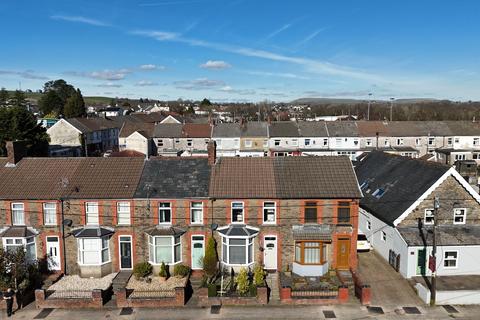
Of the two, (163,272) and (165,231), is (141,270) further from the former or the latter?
(165,231)

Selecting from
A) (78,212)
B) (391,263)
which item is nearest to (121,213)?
(78,212)

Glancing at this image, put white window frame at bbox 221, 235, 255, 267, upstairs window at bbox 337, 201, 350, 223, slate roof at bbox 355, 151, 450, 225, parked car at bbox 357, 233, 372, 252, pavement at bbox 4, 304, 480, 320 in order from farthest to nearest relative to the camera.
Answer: parked car at bbox 357, 233, 372, 252 → slate roof at bbox 355, 151, 450, 225 → upstairs window at bbox 337, 201, 350, 223 → white window frame at bbox 221, 235, 255, 267 → pavement at bbox 4, 304, 480, 320

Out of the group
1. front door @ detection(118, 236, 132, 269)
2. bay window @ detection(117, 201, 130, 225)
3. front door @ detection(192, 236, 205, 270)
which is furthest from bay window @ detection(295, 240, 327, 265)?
bay window @ detection(117, 201, 130, 225)

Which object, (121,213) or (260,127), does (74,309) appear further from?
(260,127)

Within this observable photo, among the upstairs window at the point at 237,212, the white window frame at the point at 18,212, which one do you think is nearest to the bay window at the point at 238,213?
the upstairs window at the point at 237,212

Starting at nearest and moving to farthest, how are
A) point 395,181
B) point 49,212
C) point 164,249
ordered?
1. point 164,249
2. point 49,212
3. point 395,181

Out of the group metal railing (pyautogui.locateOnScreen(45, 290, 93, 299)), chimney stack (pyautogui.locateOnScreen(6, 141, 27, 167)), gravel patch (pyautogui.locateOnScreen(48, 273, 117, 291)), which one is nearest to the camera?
metal railing (pyautogui.locateOnScreen(45, 290, 93, 299))

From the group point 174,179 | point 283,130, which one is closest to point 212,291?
point 174,179

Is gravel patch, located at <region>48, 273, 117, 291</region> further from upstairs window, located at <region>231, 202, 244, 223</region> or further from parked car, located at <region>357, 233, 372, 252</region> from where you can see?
parked car, located at <region>357, 233, 372, 252</region>
